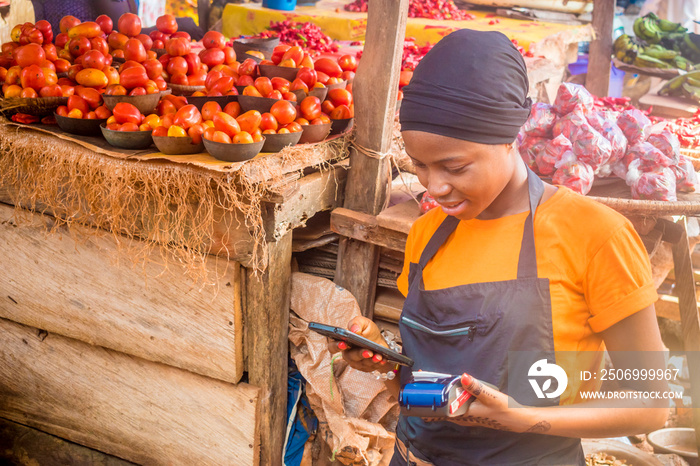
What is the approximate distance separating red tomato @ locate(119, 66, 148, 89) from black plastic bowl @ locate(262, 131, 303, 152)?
0.64 metres

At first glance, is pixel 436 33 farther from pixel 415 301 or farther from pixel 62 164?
pixel 415 301

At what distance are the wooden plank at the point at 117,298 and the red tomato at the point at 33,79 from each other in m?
0.57

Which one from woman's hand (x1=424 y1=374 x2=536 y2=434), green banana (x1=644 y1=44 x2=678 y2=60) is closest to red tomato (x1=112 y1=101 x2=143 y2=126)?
woman's hand (x1=424 y1=374 x2=536 y2=434)

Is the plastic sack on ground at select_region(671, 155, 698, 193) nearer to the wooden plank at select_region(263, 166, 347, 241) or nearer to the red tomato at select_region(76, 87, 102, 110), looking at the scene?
the wooden plank at select_region(263, 166, 347, 241)

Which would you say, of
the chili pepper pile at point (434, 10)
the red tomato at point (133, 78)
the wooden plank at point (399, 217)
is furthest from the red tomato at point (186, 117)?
the chili pepper pile at point (434, 10)

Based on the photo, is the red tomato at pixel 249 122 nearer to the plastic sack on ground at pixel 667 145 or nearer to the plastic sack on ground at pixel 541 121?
the plastic sack on ground at pixel 541 121

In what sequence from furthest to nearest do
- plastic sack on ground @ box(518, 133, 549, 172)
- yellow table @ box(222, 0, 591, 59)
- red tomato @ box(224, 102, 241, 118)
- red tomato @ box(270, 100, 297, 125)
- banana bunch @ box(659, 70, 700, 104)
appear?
1. banana bunch @ box(659, 70, 700, 104)
2. yellow table @ box(222, 0, 591, 59)
3. plastic sack on ground @ box(518, 133, 549, 172)
4. red tomato @ box(224, 102, 241, 118)
5. red tomato @ box(270, 100, 297, 125)

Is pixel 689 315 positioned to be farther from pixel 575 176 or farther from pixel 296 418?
pixel 296 418

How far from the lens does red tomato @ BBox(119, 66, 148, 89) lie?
7.84 ft

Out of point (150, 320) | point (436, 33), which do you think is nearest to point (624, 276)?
point (150, 320)

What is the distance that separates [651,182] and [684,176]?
24 centimetres

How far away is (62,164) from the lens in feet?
7.29

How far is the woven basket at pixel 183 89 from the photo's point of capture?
2.69 meters

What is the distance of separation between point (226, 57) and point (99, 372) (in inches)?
68.3
